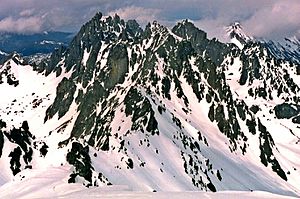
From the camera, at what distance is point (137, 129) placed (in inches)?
7008

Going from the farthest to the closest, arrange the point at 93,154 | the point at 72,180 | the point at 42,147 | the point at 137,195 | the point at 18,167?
the point at 42,147 → the point at 18,167 → the point at 93,154 → the point at 72,180 → the point at 137,195

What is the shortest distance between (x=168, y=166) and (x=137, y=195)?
13345 cm

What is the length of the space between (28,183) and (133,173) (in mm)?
79878

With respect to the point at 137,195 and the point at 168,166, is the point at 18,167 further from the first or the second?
the point at 137,195

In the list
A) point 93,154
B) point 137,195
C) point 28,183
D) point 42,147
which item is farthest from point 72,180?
point 42,147

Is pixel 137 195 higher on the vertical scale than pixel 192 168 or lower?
higher

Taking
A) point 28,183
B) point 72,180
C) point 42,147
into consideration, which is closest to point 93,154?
point 42,147

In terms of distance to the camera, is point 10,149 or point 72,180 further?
point 10,149

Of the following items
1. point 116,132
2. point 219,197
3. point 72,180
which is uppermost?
point 219,197

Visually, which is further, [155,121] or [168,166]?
[155,121]

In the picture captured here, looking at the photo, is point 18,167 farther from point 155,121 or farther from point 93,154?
point 155,121

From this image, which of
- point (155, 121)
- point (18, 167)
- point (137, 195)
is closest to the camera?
point (137, 195)

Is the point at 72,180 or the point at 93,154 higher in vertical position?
the point at 72,180

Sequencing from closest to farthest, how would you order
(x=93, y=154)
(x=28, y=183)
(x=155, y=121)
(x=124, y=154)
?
(x=28, y=183)
(x=93, y=154)
(x=124, y=154)
(x=155, y=121)
